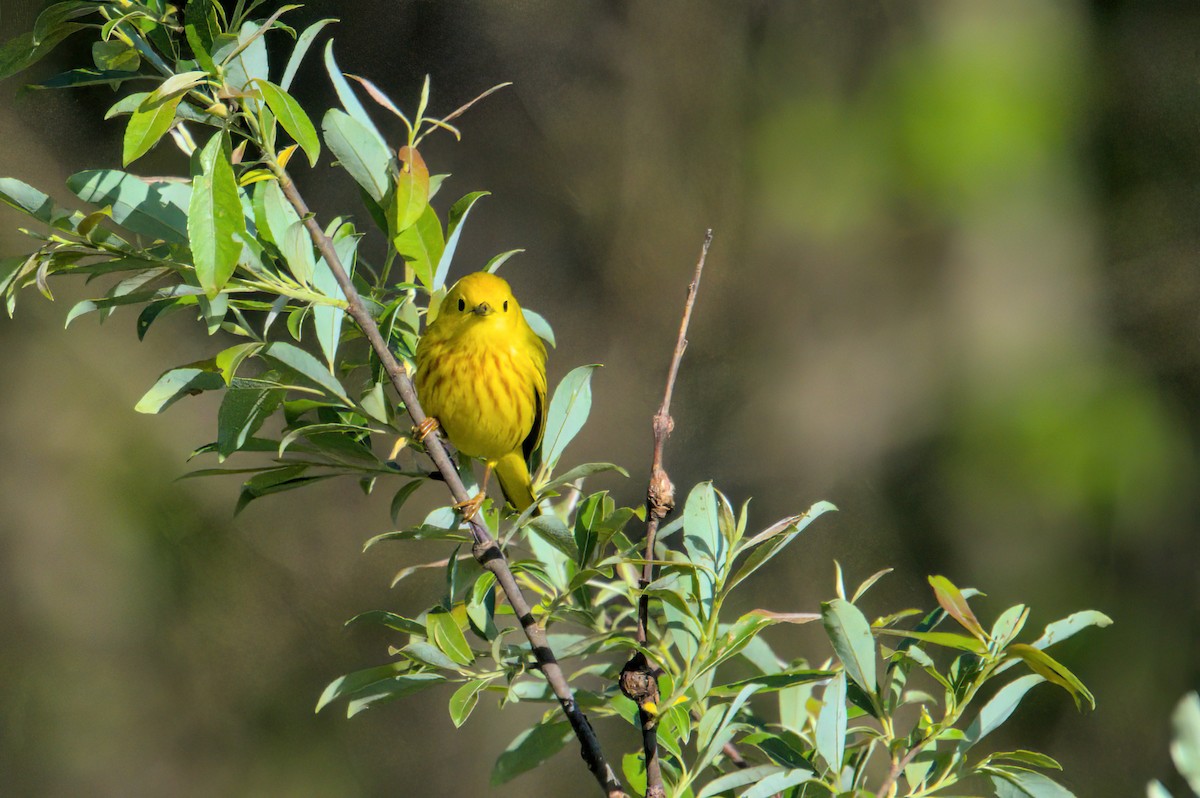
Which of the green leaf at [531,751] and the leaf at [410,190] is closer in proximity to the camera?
the leaf at [410,190]

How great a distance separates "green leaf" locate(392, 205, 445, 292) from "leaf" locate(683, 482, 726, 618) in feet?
0.99

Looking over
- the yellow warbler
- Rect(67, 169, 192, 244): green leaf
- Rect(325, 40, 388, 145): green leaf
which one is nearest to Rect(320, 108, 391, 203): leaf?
Rect(325, 40, 388, 145): green leaf

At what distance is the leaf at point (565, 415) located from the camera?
3.25ft

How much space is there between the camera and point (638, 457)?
2793 millimetres

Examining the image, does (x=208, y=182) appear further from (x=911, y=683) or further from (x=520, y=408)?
(x=911, y=683)

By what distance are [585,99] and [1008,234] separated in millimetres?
1194

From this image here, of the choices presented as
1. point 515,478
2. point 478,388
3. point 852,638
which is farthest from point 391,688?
point 515,478

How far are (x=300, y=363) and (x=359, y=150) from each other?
174 mm

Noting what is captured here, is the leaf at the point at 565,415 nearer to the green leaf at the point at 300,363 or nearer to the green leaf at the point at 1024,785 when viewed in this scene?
the green leaf at the point at 300,363

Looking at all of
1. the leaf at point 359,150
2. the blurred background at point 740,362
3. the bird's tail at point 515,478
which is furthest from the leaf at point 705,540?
the blurred background at point 740,362

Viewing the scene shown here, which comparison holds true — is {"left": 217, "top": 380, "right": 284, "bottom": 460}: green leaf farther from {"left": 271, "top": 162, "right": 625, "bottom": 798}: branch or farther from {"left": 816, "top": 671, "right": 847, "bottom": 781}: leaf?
{"left": 816, "top": 671, "right": 847, "bottom": 781}: leaf

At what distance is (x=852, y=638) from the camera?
75cm

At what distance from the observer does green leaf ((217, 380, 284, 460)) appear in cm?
77

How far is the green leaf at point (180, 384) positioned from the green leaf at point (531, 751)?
39 centimetres
